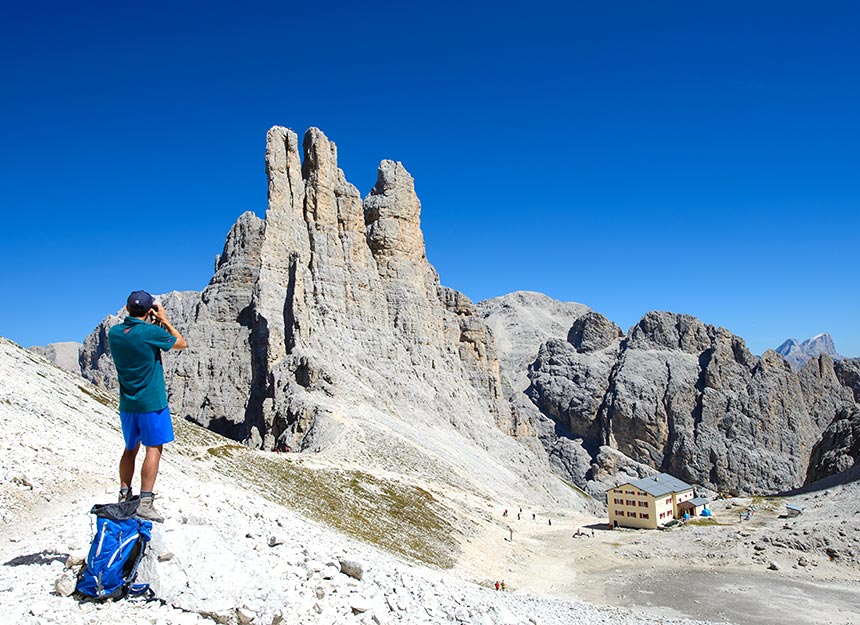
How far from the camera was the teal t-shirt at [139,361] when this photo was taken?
977 cm

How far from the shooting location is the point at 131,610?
8.73 metres

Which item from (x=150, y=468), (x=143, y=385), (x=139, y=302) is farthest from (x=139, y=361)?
(x=150, y=468)

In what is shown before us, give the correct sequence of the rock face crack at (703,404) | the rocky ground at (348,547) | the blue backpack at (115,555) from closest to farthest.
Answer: the blue backpack at (115,555) < the rocky ground at (348,547) < the rock face crack at (703,404)

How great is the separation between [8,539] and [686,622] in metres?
21.7

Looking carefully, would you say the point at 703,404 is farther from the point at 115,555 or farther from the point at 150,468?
the point at 115,555

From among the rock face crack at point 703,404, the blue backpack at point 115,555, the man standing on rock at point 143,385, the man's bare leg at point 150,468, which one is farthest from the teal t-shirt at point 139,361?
the rock face crack at point 703,404

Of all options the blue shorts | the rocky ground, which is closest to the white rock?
the rocky ground

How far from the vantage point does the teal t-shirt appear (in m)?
9.77

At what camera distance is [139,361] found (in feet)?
32.4

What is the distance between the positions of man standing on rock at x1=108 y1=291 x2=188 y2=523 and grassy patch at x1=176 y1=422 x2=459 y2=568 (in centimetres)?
2246

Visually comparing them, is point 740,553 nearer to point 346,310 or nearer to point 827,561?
point 827,561

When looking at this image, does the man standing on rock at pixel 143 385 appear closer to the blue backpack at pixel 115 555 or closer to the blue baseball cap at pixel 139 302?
the blue baseball cap at pixel 139 302

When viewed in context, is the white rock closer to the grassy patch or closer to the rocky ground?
the rocky ground

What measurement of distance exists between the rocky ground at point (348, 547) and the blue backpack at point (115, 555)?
0.23 m
